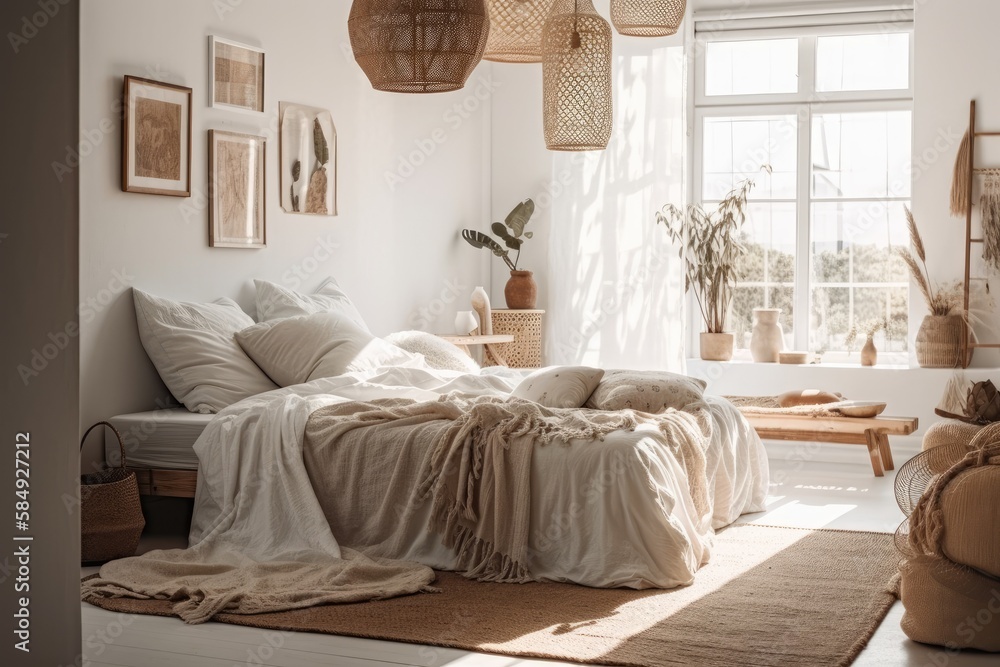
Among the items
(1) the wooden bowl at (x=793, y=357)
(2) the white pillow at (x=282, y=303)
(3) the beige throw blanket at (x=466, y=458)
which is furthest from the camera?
(1) the wooden bowl at (x=793, y=357)

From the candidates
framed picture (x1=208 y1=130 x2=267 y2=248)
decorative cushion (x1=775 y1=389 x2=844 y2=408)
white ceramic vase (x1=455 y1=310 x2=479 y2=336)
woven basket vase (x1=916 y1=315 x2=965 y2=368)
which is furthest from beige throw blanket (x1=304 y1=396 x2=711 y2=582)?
woven basket vase (x1=916 y1=315 x2=965 y2=368)

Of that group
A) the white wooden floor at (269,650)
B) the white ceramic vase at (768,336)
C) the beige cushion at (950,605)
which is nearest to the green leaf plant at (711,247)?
the white ceramic vase at (768,336)

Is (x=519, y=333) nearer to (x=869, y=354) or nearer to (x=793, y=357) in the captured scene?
(x=793, y=357)

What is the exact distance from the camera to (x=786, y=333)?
7684 mm

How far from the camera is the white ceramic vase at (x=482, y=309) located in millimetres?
6988

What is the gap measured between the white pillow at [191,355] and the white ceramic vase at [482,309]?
2.35 meters

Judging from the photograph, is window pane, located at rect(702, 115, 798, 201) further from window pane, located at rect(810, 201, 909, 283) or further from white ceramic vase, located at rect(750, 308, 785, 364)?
white ceramic vase, located at rect(750, 308, 785, 364)

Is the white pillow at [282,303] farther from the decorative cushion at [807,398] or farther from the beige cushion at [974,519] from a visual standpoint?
the beige cushion at [974,519]

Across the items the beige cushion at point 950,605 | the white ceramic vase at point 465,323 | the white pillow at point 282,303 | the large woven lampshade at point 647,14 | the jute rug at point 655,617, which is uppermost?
the large woven lampshade at point 647,14

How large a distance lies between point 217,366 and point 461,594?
5.63 feet

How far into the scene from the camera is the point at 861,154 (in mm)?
7516

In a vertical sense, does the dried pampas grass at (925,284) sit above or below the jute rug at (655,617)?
above

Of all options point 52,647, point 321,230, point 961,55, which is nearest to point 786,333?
point 961,55

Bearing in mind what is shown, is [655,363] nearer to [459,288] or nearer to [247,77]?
[459,288]
